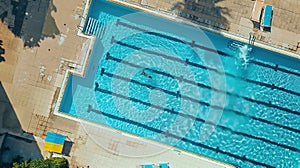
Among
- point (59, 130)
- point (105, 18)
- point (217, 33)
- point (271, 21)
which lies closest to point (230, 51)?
point (217, 33)

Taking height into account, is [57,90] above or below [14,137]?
above

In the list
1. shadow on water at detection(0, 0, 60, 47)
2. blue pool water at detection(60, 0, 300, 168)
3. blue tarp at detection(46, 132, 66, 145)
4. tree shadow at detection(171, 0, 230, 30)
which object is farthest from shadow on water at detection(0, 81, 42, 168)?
tree shadow at detection(171, 0, 230, 30)

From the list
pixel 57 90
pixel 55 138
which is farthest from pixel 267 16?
pixel 55 138

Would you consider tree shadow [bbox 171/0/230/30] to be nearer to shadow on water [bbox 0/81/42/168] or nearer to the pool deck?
the pool deck

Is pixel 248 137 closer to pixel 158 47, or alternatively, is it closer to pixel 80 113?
pixel 158 47

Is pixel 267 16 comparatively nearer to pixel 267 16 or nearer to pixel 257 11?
pixel 267 16

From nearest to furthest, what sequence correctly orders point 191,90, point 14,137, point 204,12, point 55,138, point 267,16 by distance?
1. point 55,138
2. point 14,137
3. point 267,16
4. point 204,12
5. point 191,90
